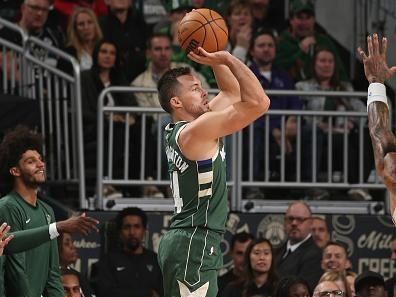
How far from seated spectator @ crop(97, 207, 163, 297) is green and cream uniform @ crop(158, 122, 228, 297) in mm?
4855

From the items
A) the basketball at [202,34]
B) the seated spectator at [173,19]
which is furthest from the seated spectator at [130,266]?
the basketball at [202,34]

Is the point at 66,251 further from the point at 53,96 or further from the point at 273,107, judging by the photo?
the point at 273,107

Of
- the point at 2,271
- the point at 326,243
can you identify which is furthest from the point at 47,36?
the point at 2,271

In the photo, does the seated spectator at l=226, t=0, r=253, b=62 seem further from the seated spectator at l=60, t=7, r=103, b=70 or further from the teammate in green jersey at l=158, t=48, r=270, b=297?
the teammate in green jersey at l=158, t=48, r=270, b=297

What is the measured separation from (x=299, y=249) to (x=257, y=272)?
3.19 feet

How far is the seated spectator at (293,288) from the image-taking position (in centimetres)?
1399

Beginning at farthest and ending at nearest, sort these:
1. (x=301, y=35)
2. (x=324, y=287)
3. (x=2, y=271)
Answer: (x=301, y=35), (x=324, y=287), (x=2, y=271)

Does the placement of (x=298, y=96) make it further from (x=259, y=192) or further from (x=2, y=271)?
(x=2, y=271)

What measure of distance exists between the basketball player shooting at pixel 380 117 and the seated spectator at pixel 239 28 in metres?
7.66

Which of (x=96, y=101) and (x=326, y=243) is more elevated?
(x=96, y=101)

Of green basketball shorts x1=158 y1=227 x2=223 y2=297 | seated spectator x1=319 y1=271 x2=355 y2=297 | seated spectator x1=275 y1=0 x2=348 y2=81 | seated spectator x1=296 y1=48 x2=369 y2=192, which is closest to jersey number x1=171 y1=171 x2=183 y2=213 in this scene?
green basketball shorts x1=158 y1=227 x2=223 y2=297

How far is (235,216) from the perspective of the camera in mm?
16859

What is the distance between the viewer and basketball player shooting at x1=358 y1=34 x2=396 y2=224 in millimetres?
10055

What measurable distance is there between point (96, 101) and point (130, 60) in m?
1.21
